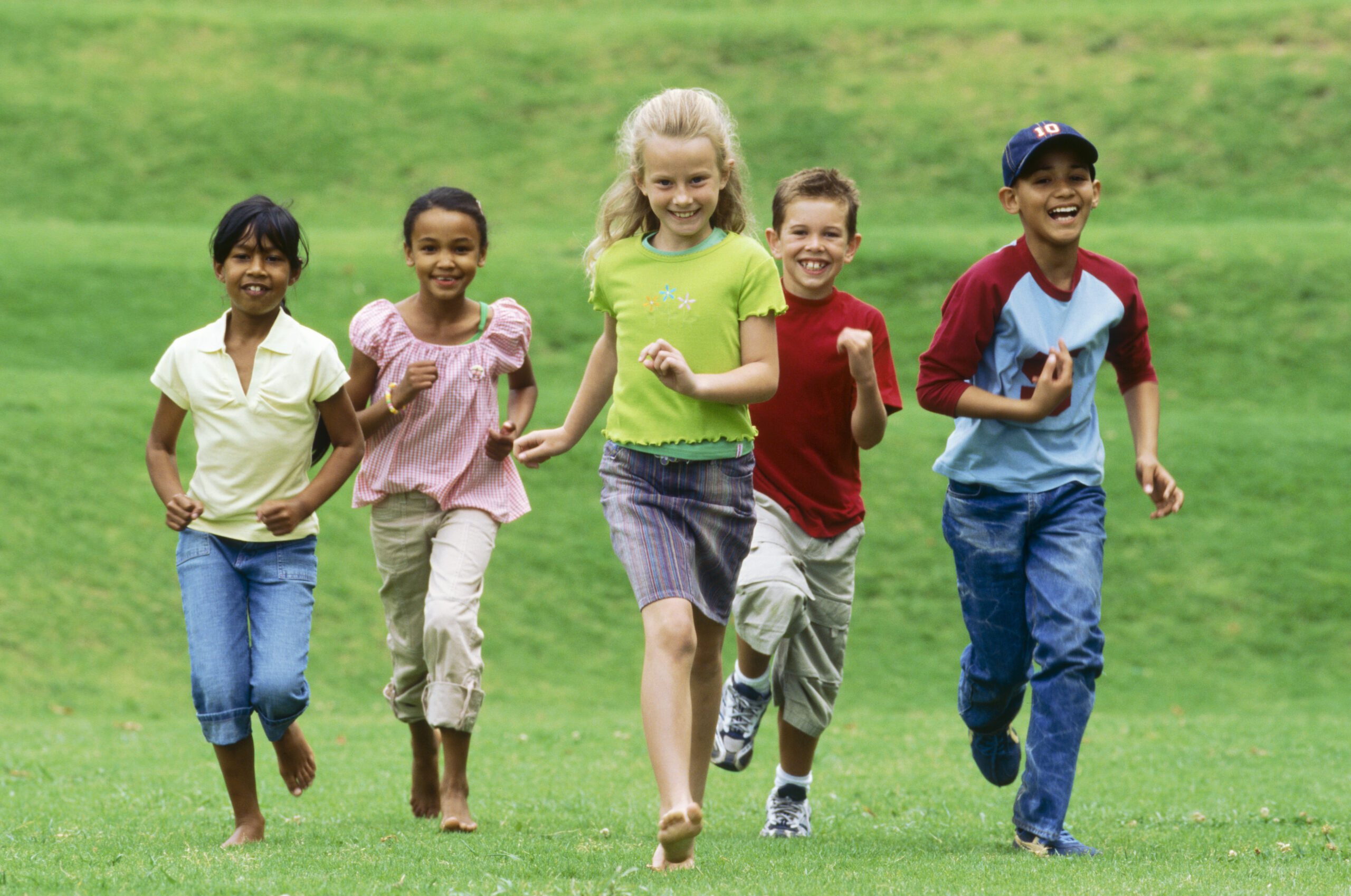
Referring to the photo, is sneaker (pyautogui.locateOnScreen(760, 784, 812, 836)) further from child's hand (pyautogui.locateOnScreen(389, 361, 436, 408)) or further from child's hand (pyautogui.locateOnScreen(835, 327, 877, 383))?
child's hand (pyautogui.locateOnScreen(389, 361, 436, 408))

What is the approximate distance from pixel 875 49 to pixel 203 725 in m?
27.4

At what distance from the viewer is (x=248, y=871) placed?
4387 millimetres

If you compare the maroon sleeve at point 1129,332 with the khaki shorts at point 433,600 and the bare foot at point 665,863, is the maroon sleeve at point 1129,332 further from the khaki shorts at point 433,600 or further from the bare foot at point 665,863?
the khaki shorts at point 433,600

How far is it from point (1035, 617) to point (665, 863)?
1559mm

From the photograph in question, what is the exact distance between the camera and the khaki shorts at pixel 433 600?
5.67m

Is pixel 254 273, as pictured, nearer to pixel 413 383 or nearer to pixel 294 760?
pixel 413 383

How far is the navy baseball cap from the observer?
508cm

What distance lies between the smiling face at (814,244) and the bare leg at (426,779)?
7.96ft

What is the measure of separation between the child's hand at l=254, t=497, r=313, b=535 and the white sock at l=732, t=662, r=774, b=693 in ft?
6.01

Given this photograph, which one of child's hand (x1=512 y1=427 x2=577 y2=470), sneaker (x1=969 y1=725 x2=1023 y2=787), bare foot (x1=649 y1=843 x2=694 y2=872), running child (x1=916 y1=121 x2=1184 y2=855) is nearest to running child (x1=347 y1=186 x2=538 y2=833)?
child's hand (x1=512 y1=427 x2=577 y2=470)

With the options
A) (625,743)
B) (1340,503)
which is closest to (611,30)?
(1340,503)

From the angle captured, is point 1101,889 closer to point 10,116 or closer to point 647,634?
point 647,634

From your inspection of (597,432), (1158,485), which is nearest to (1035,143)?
(1158,485)

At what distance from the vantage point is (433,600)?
5.68 meters
